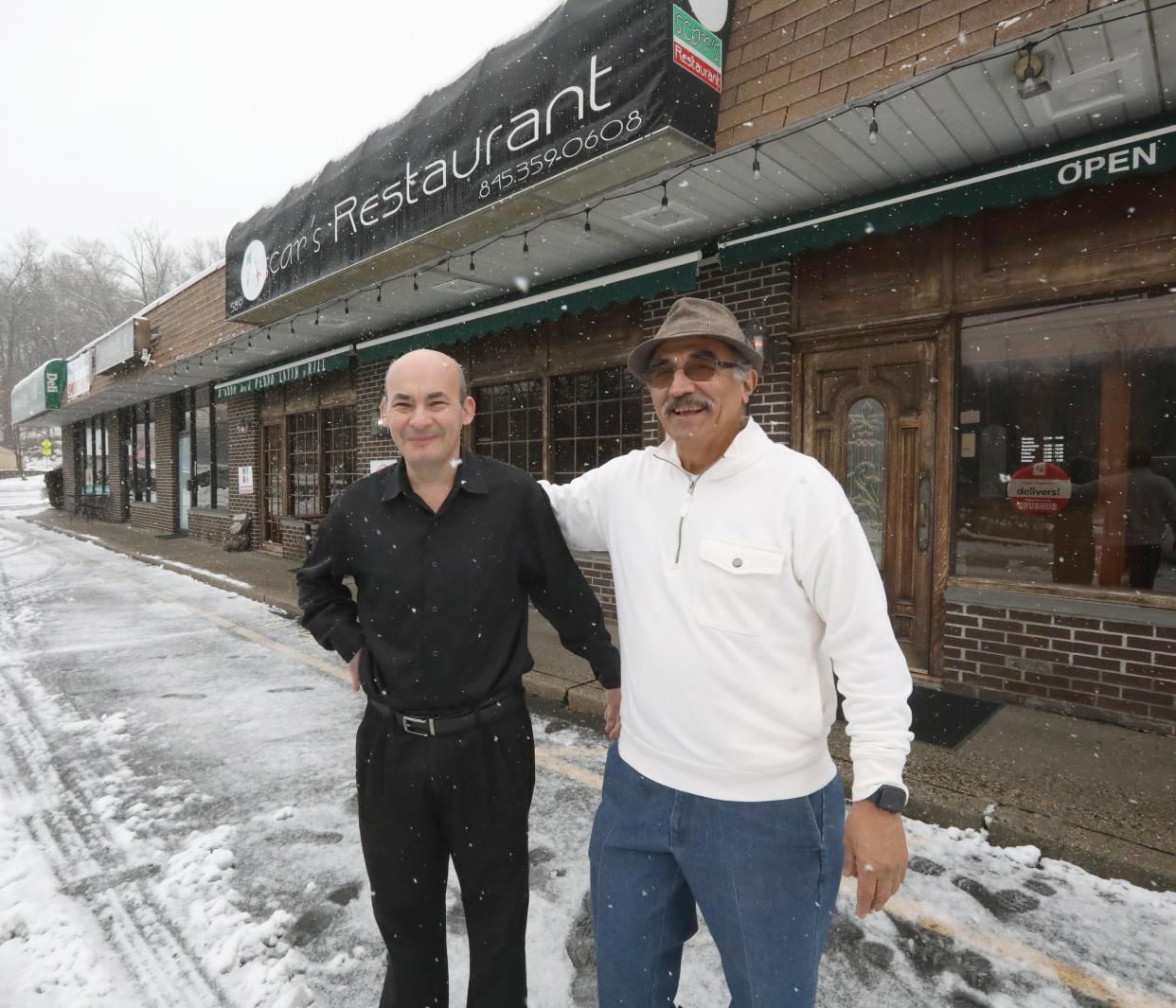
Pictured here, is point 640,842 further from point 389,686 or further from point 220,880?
point 220,880

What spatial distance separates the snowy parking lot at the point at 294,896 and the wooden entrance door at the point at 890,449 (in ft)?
7.81

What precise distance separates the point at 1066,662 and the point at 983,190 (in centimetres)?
309

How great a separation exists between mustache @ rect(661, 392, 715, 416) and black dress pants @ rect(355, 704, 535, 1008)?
1064 mm

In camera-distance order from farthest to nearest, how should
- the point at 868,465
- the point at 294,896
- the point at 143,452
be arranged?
the point at 143,452 → the point at 868,465 → the point at 294,896

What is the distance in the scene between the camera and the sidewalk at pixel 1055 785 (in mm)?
2994

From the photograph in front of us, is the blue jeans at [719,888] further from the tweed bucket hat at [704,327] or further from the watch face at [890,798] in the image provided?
the tweed bucket hat at [704,327]

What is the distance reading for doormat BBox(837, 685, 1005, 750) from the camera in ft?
13.8

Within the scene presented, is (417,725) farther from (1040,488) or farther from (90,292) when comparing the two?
(90,292)

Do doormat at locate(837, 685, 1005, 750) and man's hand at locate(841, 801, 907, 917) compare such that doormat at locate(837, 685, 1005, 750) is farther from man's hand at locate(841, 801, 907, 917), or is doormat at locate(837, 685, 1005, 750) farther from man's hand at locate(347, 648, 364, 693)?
man's hand at locate(347, 648, 364, 693)

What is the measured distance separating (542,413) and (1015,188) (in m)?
5.19

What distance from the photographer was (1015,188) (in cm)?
424

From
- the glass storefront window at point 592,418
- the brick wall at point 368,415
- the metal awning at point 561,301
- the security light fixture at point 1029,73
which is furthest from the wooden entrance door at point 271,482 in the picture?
the security light fixture at point 1029,73

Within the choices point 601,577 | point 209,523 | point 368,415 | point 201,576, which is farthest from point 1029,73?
point 209,523

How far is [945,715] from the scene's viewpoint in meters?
4.59
